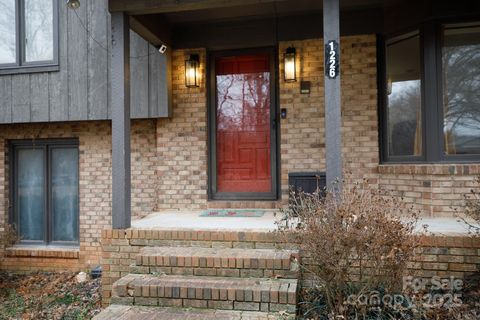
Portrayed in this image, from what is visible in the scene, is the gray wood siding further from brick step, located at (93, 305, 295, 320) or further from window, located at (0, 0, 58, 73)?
brick step, located at (93, 305, 295, 320)

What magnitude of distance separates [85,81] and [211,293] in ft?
13.1

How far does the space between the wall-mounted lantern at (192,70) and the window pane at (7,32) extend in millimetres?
2866

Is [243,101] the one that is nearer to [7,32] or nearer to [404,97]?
[404,97]

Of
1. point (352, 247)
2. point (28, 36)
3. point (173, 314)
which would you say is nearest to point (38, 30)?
point (28, 36)

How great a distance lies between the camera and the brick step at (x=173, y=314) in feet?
10.1

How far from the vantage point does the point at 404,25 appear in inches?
190

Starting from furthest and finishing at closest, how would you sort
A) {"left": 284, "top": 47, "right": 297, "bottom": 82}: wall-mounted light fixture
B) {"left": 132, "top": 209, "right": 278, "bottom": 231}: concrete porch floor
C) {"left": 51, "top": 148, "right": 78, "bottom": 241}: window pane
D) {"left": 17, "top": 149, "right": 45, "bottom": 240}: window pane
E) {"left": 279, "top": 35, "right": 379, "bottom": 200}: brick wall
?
{"left": 17, "top": 149, "right": 45, "bottom": 240}: window pane → {"left": 51, "top": 148, "right": 78, "bottom": 241}: window pane → {"left": 284, "top": 47, "right": 297, "bottom": 82}: wall-mounted light fixture → {"left": 279, "top": 35, "right": 379, "bottom": 200}: brick wall → {"left": 132, "top": 209, "right": 278, "bottom": 231}: concrete porch floor

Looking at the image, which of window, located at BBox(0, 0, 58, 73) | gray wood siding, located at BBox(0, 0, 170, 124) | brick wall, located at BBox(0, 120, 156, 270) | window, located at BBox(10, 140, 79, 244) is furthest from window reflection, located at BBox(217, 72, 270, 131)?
window, located at BBox(0, 0, 58, 73)

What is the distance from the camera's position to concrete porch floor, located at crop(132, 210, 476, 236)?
3.86 m

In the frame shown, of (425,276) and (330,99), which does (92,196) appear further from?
(425,276)

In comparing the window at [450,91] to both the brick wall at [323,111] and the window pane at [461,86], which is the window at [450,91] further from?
the brick wall at [323,111]

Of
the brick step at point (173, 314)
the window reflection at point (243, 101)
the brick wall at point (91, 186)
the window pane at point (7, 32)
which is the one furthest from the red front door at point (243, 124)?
the window pane at point (7, 32)

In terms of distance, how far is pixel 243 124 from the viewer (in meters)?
5.72

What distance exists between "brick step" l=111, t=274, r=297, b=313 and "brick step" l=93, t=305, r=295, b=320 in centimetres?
5
